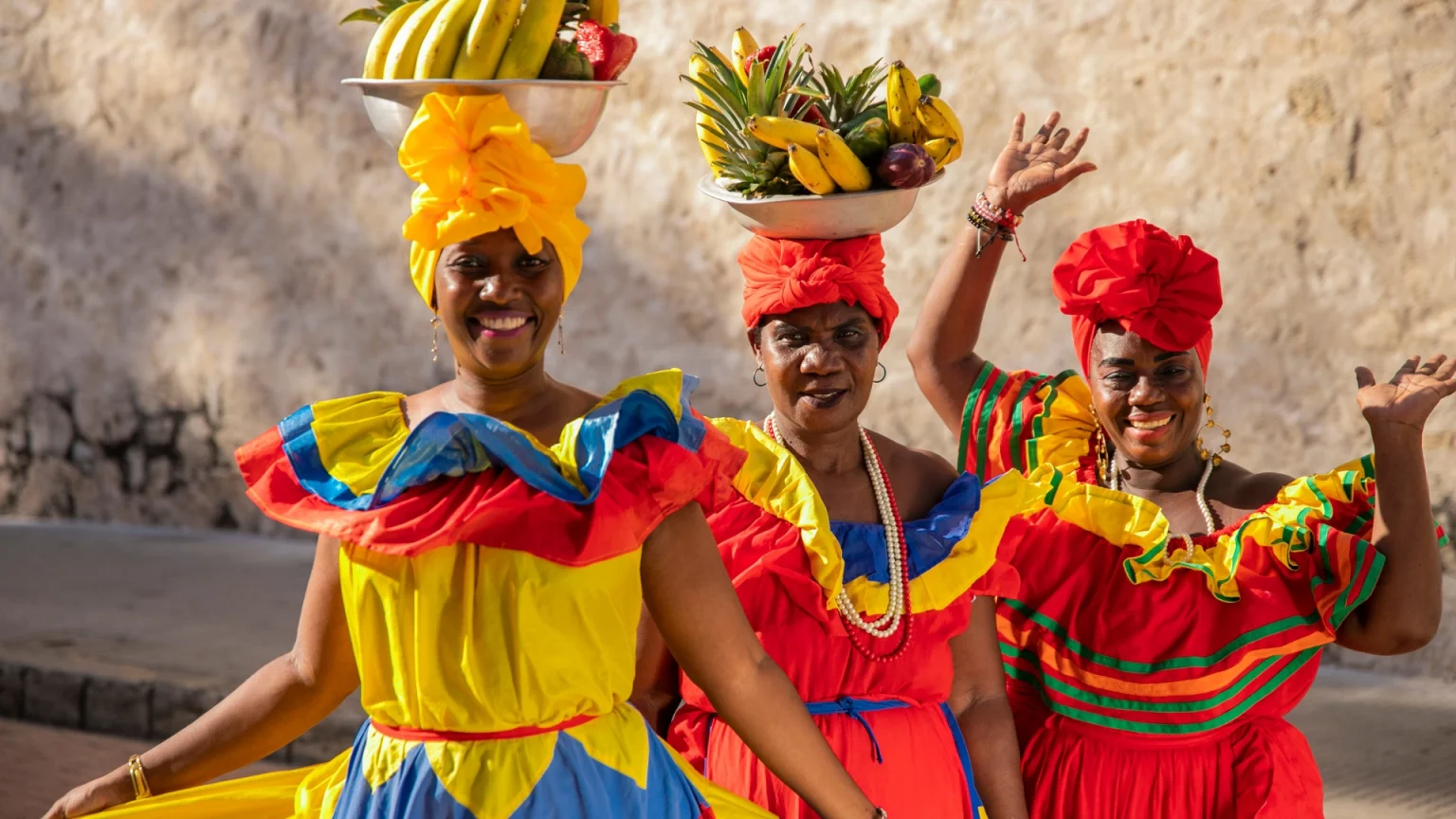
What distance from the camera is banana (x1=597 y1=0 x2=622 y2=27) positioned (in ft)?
9.05

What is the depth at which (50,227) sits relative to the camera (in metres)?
9.98

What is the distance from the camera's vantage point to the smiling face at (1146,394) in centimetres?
343

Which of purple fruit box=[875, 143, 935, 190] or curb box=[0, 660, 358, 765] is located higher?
purple fruit box=[875, 143, 935, 190]

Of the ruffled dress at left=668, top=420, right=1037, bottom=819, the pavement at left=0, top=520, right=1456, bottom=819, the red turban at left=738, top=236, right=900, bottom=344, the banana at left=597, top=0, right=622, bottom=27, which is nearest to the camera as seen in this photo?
the banana at left=597, top=0, right=622, bottom=27

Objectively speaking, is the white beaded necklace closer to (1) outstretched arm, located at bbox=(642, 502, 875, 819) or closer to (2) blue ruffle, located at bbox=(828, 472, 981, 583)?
(2) blue ruffle, located at bbox=(828, 472, 981, 583)

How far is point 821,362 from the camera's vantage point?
10.5ft

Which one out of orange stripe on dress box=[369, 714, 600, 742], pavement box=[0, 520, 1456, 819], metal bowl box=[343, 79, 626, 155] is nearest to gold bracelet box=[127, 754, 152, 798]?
orange stripe on dress box=[369, 714, 600, 742]

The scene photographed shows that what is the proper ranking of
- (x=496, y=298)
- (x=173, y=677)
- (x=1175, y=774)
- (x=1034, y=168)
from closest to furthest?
(x=496, y=298), (x=1175, y=774), (x=1034, y=168), (x=173, y=677)

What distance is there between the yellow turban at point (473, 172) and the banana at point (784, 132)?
2.02ft

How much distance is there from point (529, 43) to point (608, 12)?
0.67ft

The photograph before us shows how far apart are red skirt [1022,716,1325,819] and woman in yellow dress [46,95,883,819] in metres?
0.75

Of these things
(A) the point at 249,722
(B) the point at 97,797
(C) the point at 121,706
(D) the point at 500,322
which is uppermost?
(D) the point at 500,322

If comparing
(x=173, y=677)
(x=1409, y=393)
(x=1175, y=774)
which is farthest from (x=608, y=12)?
(x=173, y=677)

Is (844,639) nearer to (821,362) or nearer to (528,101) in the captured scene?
(821,362)
